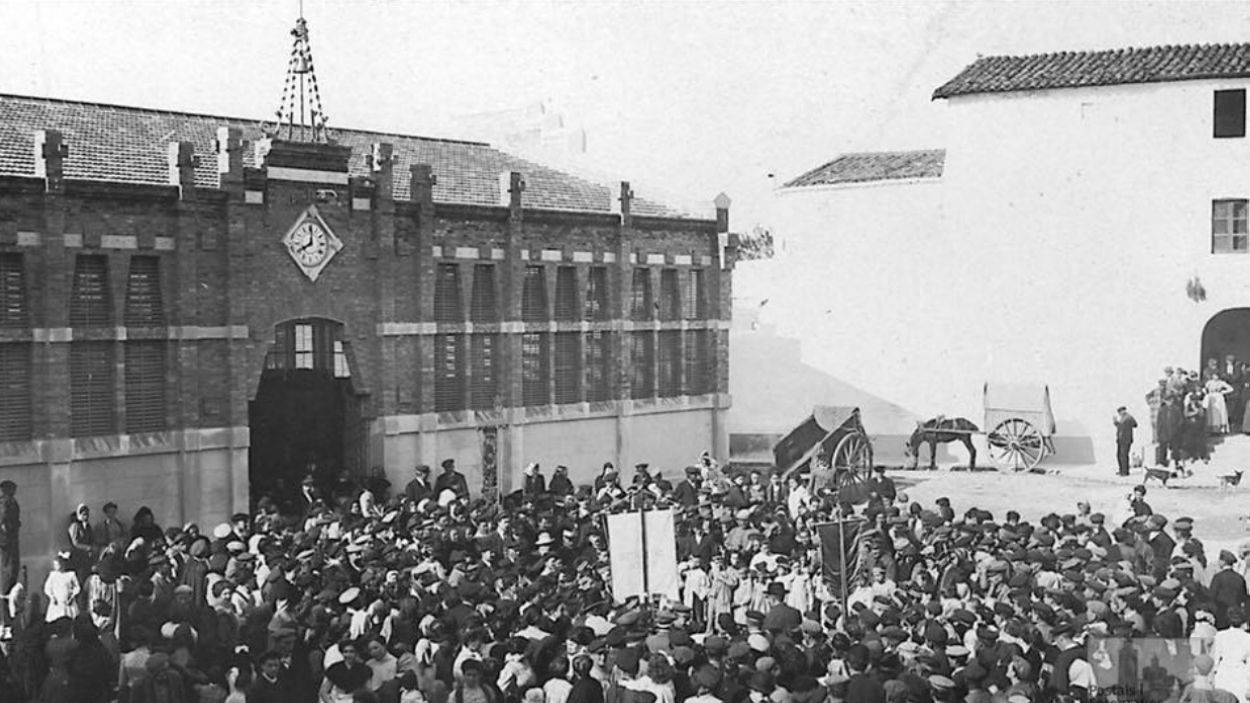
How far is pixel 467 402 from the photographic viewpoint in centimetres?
2527

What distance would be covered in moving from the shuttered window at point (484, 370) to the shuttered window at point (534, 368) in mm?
659

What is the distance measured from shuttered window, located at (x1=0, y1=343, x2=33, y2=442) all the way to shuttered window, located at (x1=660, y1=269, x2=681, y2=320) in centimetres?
1419

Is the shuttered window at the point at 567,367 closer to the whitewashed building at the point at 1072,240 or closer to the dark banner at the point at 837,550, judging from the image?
the whitewashed building at the point at 1072,240

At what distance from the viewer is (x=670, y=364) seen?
29656mm

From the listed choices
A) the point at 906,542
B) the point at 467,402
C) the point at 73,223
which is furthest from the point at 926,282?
the point at 73,223

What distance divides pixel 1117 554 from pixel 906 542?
8.39 feet

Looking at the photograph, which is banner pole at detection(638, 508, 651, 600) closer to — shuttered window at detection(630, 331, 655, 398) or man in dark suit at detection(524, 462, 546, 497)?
man in dark suit at detection(524, 462, 546, 497)

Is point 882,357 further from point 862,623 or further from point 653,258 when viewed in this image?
point 862,623

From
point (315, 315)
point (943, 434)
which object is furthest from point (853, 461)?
point (315, 315)

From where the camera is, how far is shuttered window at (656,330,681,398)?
2946 centimetres

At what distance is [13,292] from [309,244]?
5.01 meters

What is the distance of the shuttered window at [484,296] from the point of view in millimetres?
25375

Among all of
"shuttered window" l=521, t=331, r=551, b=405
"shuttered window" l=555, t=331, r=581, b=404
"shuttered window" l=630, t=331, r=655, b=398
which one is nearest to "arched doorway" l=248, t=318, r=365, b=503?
"shuttered window" l=521, t=331, r=551, b=405

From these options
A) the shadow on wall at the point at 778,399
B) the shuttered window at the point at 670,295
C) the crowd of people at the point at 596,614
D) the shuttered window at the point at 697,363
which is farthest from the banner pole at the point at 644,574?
the shadow on wall at the point at 778,399
